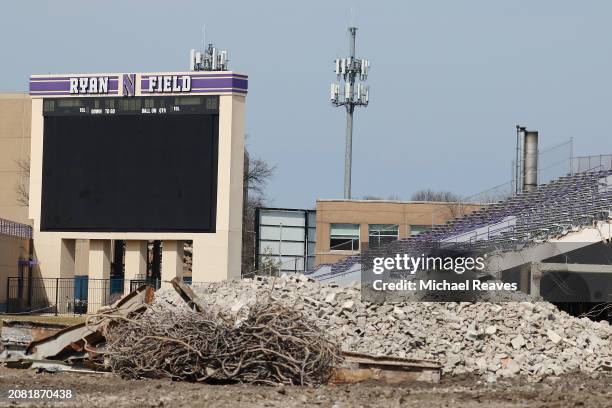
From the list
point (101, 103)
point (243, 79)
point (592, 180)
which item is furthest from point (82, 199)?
point (592, 180)

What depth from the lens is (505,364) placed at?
24.4 metres

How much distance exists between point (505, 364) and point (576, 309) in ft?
46.2

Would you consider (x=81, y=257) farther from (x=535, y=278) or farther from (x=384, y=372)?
(x=384, y=372)

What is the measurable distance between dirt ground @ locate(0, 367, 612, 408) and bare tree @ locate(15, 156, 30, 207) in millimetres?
57402

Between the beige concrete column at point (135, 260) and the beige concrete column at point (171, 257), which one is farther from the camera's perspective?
the beige concrete column at point (135, 260)

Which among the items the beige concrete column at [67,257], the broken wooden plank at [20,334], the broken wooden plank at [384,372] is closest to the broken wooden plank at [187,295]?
the broken wooden plank at [20,334]

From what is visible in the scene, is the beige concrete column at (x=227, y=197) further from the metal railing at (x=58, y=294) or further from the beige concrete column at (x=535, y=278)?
the beige concrete column at (x=535, y=278)

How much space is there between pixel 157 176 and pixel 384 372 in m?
27.1

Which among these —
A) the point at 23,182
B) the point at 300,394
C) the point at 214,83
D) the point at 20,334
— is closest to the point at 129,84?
the point at 214,83

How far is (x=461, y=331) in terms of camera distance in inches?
1018

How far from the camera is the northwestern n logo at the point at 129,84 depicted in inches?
1937

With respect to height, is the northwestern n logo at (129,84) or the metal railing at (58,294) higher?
the northwestern n logo at (129,84)

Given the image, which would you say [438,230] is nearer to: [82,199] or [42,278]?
[82,199]

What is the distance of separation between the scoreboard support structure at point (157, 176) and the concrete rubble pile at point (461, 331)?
19714 mm
